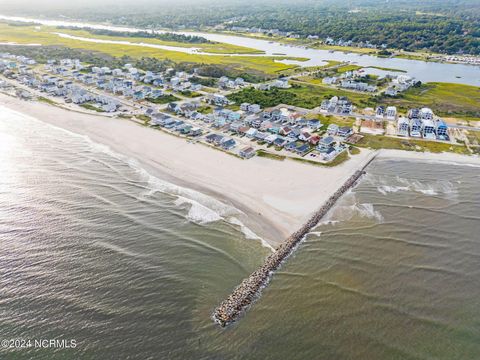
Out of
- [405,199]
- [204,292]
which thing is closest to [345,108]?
[405,199]

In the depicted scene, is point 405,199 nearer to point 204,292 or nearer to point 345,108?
point 204,292

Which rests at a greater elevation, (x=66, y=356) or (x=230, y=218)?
(x=230, y=218)

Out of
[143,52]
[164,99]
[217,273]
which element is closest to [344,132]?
[217,273]

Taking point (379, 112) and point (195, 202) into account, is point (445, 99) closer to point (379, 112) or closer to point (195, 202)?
point (379, 112)

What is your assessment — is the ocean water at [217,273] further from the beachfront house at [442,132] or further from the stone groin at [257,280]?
the beachfront house at [442,132]

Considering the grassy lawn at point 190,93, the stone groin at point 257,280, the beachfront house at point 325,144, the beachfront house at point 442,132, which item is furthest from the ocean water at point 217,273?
the grassy lawn at point 190,93
